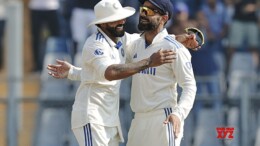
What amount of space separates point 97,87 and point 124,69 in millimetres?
475

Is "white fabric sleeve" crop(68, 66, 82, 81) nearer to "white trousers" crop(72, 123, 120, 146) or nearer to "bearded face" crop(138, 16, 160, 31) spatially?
"white trousers" crop(72, 123, 120, 146)

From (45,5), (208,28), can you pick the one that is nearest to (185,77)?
(208,28)

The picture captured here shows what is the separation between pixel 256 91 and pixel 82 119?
490 centimetres

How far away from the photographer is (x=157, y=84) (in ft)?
30.5

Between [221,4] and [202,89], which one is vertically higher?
[221,4]

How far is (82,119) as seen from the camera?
928 cm

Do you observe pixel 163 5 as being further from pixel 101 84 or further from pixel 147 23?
pixel 101 84

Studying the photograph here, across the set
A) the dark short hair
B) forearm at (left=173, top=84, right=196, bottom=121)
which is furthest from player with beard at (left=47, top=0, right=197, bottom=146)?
forearm at (left=173, top=84, right=196, bottom=121)

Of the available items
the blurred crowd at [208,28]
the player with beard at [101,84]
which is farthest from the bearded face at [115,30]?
the blurred crowd at [208,28]

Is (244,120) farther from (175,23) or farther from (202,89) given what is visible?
(175,23)

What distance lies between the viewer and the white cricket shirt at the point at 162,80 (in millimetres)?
9141

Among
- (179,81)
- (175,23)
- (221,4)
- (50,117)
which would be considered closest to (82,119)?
(179,81)

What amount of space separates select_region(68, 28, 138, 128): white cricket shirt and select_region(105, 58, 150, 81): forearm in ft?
0.50

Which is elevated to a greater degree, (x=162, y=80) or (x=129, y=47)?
(x=129, y=47)
